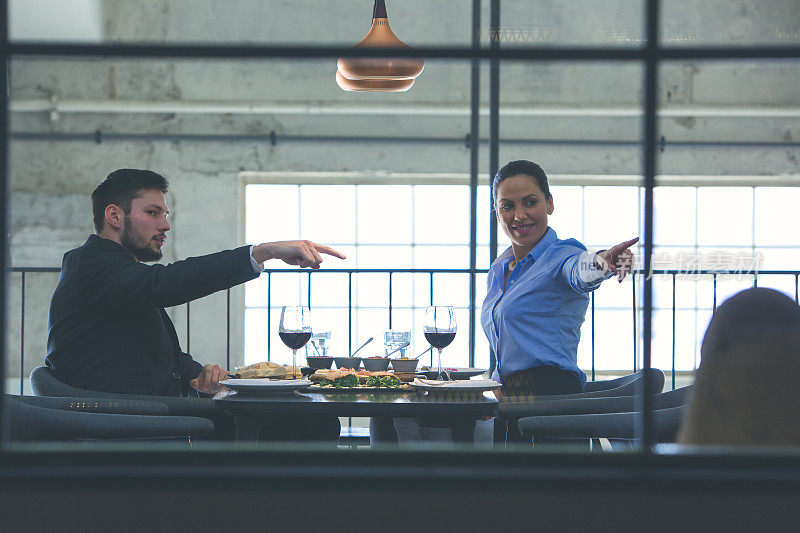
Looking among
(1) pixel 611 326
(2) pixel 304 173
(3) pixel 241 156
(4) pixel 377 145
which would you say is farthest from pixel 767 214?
(3) pixel 241 156

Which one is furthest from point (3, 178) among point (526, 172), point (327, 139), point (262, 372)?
point (327, 139)

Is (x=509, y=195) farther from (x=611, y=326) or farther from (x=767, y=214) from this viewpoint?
(x=767, y=214)

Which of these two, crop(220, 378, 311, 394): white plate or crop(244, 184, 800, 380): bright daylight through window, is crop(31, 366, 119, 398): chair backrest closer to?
crop(220, 378, 311, 394): white plate

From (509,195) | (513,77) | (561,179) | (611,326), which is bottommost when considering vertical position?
(611,326)

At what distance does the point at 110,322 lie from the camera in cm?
205

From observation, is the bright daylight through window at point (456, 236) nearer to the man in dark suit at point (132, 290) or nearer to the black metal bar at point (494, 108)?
the black metal bar at point (494, 108)

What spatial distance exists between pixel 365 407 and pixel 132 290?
68 cm

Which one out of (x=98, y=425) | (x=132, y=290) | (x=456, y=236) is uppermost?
(x=456, y=236)

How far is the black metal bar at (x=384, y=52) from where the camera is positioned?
0.98m

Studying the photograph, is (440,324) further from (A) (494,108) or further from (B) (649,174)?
(A) (494,108)

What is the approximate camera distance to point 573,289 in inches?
84.2

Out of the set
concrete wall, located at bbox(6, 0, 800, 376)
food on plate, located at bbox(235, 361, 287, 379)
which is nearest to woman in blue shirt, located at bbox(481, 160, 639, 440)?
food on plate, located at bbox(235, 361, 287, 379)

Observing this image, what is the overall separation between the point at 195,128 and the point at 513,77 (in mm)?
2571

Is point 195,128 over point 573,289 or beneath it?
over
